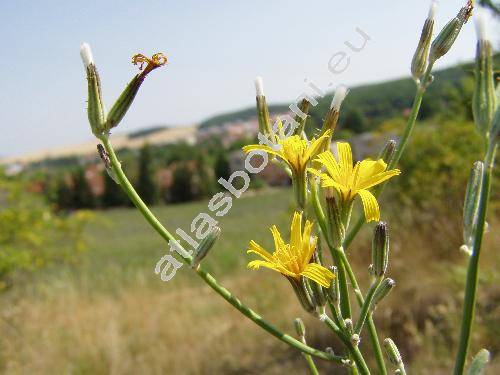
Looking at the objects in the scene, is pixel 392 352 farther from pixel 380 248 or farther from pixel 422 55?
pixel 422 55

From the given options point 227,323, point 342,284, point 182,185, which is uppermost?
point 342,284

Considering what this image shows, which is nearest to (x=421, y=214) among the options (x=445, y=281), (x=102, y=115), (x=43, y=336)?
(x=445, y=281)

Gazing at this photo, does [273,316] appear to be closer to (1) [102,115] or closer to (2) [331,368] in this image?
(2) [331,368]

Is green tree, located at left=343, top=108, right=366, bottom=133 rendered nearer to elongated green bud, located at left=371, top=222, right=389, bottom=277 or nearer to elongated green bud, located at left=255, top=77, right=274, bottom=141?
elongated green bud, located at left=255, top=77, right=274, bottom=141

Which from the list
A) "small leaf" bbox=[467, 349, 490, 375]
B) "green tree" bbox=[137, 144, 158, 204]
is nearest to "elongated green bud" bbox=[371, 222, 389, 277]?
"small leaf" bbox=[467, 349, 490, 375]

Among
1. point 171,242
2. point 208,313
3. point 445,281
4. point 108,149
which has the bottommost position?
point 208,313

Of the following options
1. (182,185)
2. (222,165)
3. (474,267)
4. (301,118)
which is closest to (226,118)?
(182,185)

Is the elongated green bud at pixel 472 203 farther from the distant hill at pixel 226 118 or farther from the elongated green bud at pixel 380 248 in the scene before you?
the distant hill at pixel 226 118
